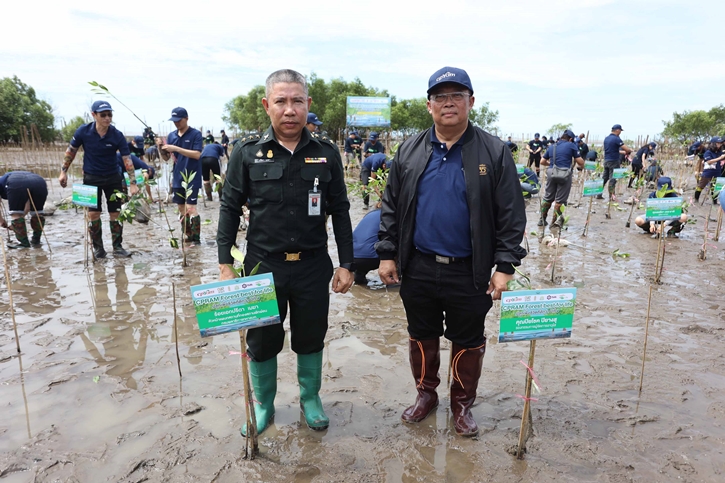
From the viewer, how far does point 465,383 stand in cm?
259

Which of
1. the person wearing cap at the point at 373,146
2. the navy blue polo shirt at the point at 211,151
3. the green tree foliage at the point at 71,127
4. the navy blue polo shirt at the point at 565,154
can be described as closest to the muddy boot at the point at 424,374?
the navy blue polo shirt at the point at 565,154

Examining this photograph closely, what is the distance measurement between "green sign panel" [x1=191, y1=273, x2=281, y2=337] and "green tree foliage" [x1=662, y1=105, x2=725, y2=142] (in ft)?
135

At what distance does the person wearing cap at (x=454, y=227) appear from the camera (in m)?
2.33

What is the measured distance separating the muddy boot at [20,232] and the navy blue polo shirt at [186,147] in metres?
2.26

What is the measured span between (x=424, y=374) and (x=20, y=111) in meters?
34.1

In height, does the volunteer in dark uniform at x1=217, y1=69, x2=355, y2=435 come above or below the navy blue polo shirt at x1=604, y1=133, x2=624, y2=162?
below

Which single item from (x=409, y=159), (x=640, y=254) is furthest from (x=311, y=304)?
(x=640, y=254)

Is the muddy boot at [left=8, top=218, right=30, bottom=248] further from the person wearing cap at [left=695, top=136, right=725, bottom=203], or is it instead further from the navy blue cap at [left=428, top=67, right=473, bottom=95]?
the person wearing cap at [left=695, top=136, right=725, bottom=203]

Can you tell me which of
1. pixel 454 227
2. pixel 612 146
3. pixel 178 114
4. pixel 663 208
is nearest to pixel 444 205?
pixel 454 227

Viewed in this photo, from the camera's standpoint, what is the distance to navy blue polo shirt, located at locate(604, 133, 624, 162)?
37.5ft

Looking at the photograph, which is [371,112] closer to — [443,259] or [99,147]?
[99,147]

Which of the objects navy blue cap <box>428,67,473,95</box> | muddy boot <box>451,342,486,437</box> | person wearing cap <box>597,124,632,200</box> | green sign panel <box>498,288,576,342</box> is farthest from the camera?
person wearing cap <box>597,124,632,200</box>

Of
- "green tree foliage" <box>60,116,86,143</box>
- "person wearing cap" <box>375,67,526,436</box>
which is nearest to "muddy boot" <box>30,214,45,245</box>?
"person wearing cap" <box>375,67,526,436</box>

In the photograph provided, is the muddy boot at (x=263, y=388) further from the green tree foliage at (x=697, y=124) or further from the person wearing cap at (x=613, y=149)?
the green tree foliage at (x=697, y=124)
